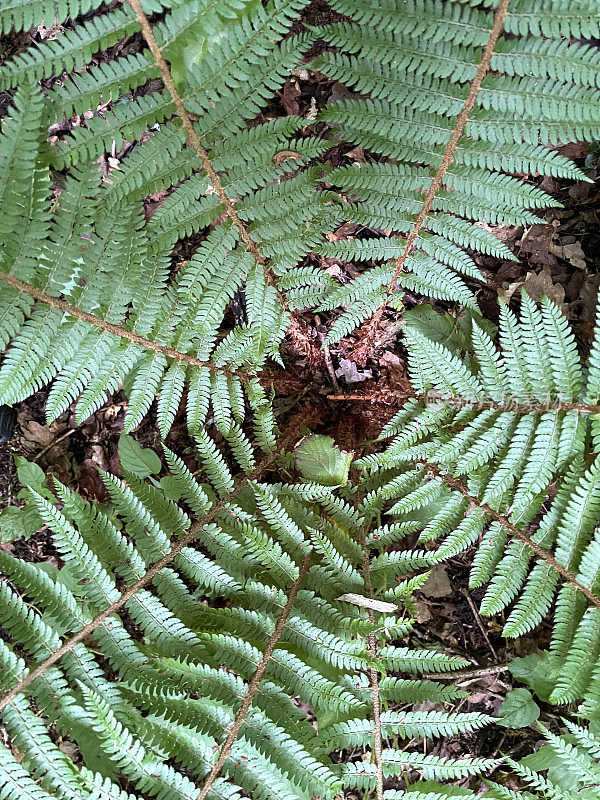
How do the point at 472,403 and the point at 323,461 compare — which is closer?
the point at 472,403

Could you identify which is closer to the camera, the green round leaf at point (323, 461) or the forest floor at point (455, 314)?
the green round leaf at point (323, 461)

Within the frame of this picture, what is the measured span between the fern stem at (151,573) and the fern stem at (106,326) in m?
0.44

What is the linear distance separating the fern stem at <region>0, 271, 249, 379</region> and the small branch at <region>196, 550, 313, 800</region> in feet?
3.57

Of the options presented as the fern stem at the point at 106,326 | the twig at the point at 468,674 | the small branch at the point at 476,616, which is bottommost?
the twig at the point at 468,674

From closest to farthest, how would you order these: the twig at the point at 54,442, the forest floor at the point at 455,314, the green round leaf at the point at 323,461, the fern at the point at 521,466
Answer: the fern at the point at 521,466
the green round leaf at the point at 323,461
the forest floor at the point at 455,314
the twig at the point at 54,442

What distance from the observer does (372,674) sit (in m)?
2.42

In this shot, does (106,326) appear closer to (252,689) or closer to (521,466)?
(252,689)

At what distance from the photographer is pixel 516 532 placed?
102 inches

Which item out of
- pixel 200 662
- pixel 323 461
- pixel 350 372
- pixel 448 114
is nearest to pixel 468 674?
pixel 323 461

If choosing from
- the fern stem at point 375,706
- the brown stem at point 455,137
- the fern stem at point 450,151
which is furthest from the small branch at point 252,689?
the brown stem at point 455,137

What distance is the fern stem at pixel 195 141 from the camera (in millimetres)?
2082

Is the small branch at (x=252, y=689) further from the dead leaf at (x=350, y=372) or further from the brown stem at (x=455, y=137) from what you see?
the brown stem at (x=455, y=137)

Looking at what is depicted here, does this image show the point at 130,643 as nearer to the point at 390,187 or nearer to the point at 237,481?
the point at 237,481

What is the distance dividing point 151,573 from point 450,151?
7.24 ft
